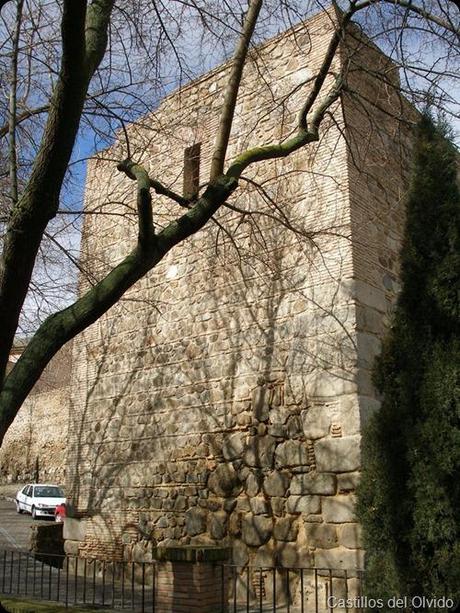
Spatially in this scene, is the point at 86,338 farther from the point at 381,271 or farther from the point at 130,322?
the point at 381,271

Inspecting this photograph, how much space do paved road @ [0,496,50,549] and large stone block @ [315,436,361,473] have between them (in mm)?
7111

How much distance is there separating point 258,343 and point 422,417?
348 cm

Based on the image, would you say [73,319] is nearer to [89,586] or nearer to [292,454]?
[292,454]

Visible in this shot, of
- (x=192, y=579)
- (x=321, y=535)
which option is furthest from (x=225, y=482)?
(x=192, y=579)

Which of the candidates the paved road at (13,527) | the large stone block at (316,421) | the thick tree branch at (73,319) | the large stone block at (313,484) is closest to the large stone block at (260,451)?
the large stone block at (313,484)

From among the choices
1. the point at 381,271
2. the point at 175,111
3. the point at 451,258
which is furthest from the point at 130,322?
the point at 451,258

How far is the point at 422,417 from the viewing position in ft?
15.8

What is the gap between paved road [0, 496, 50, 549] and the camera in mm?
12820

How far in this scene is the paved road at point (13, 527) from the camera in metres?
12.8

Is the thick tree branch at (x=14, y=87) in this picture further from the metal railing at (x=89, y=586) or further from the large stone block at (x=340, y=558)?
the large stone block at (x=340, y=558)

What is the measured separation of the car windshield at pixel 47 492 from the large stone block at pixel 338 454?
1472 centimetres

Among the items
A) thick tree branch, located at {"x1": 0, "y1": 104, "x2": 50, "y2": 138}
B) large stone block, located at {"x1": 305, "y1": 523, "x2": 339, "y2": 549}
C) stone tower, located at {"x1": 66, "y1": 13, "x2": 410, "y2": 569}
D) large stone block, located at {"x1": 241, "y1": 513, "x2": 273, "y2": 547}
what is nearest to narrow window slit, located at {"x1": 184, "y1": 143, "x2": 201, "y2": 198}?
stone tower, located at {"x1": 66, "y1": 13, "x2": 410, "y2": 569}

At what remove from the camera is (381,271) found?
788 cm

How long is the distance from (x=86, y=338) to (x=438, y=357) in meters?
7.10
